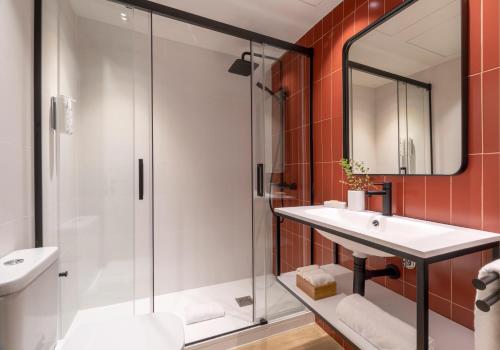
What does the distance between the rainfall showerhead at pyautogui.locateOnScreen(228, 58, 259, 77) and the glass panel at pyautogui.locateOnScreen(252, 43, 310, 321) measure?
4.3 inches

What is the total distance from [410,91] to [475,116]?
0.33 m

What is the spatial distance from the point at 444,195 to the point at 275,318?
4.64 feet

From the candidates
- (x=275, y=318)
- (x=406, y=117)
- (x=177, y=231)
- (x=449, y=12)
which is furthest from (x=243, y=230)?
(x=449, y=12)

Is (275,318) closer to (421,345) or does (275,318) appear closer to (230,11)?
(421,345)

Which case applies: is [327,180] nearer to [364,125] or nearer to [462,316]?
[364,125]

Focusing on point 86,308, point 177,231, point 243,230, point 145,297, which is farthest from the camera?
point 243,230

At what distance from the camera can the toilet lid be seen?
101 centimetres

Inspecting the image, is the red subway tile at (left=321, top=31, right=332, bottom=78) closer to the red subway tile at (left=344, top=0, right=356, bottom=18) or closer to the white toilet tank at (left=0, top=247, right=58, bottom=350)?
the red subway tile at (left=344, top=0, right=356, bottom=18)

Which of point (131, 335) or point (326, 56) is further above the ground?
point (326, 56)

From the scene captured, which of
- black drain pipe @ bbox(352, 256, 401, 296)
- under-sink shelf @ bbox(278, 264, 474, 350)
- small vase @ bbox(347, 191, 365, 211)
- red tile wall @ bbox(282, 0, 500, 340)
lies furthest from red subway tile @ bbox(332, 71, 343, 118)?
under-sink shelf @ bbox(278, 264, 474, 350)

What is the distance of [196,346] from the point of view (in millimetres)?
1544

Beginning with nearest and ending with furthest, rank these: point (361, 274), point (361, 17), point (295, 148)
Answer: point (361, 274) → point (361, 17) → point (295, 148)

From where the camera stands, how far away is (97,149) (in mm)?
1572

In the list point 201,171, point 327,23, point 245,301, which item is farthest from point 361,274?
point 327,23
